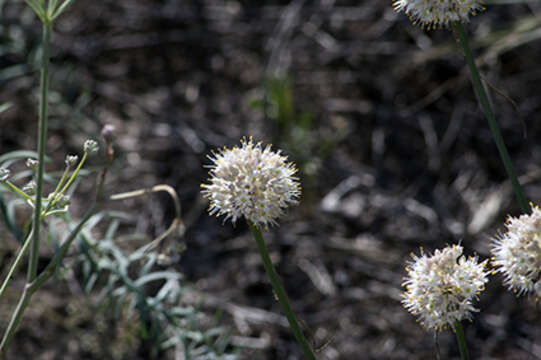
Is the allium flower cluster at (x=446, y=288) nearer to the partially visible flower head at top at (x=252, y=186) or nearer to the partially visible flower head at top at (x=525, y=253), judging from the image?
the partially visible flower head at top at (x=525, y=253)

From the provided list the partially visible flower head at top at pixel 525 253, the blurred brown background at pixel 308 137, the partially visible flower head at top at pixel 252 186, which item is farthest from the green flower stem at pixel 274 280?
the blurred brown background at pixel 308 137

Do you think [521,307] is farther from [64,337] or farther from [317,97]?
[64,337]

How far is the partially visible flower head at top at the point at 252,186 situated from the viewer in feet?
6.05

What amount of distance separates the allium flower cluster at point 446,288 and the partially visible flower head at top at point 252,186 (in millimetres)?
557

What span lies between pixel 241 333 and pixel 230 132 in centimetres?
192

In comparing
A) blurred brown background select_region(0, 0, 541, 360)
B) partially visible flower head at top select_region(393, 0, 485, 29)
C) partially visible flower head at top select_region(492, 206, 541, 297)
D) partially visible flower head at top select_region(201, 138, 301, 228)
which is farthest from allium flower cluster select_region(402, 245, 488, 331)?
blurred brown background select_region(0, 0, 541, 360)

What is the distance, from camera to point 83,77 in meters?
5.29

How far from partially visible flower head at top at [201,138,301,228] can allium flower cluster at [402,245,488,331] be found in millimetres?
557

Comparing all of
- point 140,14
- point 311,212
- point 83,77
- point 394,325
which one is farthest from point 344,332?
point 140,14

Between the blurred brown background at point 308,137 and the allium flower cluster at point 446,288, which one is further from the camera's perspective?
the blurred brown background at point 308,137

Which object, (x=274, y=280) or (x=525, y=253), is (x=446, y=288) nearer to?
Result: (x=525, y=253)

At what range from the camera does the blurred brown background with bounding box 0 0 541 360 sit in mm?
3930

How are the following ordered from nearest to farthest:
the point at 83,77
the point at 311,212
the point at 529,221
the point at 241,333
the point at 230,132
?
the point at 529,221 → the point at 241,333 → the point at 311,212 → the point at 230,132 → the point at 83,77

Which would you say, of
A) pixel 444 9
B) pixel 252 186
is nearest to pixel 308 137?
pixel 444 9
